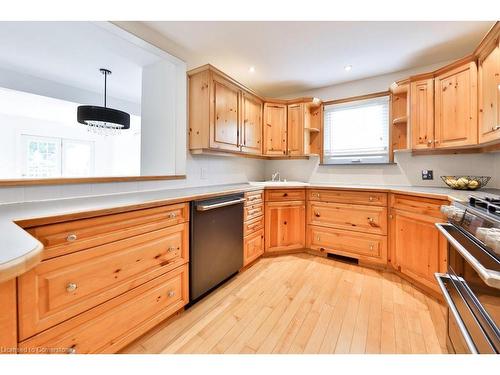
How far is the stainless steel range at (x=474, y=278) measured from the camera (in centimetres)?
75

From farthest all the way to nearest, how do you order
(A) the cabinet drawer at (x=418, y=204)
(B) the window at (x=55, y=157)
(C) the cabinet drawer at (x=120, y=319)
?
(B) the window at (x=55, y=157), (A) the cabinet drawer at (x=418, y=204), (C) the cabinet drawer at (x=120, y=319)

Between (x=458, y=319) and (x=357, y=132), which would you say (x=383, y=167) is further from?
(x=458, y=319)

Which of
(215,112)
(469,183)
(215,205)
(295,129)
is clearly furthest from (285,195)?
(469,183)

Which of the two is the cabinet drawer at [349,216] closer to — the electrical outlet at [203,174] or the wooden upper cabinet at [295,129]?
the wooden upper cabinet at [295,129]

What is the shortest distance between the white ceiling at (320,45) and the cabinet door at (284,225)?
5.46 ft

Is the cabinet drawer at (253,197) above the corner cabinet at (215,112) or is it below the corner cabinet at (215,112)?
below

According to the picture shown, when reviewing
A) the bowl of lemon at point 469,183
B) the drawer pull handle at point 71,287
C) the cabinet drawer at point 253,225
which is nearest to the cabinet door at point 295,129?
the cabinet drawer at point 253,225

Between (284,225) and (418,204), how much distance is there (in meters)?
1.37

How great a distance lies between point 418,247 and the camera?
1.92 metres

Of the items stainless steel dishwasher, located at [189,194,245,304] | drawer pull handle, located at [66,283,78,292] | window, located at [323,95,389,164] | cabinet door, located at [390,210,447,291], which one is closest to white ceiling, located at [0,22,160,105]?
stainless steel dishwasher, located at [189,194,245,304]

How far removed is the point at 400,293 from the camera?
6.15 feet
